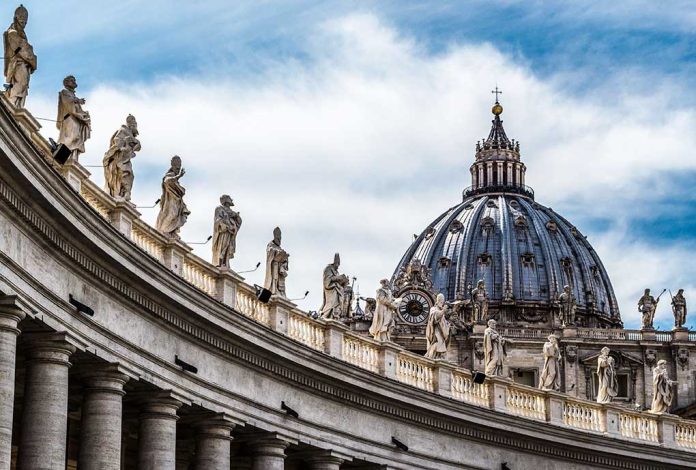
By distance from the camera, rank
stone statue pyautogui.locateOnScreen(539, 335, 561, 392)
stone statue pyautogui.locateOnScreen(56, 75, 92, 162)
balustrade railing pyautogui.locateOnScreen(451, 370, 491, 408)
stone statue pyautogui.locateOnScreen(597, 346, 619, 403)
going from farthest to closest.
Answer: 1. stone statue pyautogui.locateOnScreen(597, 346, 619, 403)
2. stone statue pyautogui.locateOnScreen(539, 335, 561, 392)
3. balustrade railing pyautogui.locateOnScreen(451, 370, 491, 408)
4. stone statue pyautogui.locateOnScreen(56, 75, 92, 162)

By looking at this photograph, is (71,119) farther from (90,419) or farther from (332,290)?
(332,290)

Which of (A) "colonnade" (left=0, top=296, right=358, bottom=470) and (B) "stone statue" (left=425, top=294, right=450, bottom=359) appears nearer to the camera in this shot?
(A) "colonnade" (left=0, top=296, right=358, bottom=470)

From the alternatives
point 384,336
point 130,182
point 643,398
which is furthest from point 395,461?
point 643,398

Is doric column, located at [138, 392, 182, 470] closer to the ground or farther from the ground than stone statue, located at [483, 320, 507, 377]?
closer to the ground

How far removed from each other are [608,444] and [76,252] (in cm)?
3188

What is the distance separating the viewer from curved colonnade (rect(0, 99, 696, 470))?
41500 mm

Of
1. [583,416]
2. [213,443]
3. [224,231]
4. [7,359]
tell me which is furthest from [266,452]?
[583,416]

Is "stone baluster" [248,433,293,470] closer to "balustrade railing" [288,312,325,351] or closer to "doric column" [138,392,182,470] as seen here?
"balustrade railing" [288,312,325,351]

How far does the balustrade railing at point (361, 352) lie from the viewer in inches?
2365

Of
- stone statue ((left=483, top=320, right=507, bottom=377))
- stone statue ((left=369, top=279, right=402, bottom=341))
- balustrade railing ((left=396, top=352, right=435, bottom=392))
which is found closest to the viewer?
balustrade railing ((left=396, top=352, right=435, bottom=392))

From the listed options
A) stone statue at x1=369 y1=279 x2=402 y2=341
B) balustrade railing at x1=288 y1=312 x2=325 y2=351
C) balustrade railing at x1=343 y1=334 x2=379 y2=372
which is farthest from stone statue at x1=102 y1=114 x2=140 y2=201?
stone statue at x1=369 y1=279 x2=402 y2=341

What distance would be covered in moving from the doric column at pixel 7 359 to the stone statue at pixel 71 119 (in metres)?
6.51

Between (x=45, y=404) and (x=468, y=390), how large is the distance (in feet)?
87.2

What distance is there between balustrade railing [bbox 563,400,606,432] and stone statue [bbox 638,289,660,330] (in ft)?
355
